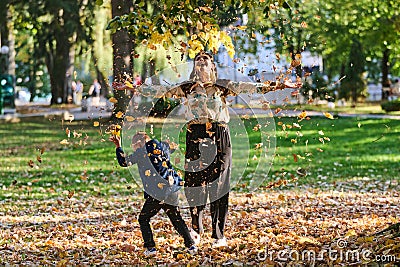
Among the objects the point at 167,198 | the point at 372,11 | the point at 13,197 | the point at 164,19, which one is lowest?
the point at 13,197

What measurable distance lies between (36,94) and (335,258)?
56.9 metres

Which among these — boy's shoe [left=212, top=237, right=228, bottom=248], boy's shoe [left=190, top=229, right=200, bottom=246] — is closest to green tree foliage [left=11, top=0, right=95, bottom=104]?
boy's shoe [left=190, top=229, right=200, bottom=246]

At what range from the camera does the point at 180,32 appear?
11.4m

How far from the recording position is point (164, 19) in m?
8.15

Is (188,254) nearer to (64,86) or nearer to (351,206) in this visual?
(351,206)

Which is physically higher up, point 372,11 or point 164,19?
point 372,11

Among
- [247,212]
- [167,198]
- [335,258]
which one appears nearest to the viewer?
[335,258]

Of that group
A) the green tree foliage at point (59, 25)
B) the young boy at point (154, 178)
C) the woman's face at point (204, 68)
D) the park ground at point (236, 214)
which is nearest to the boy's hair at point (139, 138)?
the young boy at point (154, 178)

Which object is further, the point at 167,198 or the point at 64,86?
the point at 64,86

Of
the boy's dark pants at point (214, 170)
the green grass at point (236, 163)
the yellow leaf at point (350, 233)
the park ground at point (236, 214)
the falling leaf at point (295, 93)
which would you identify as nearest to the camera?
the park ground at point (236, 214)

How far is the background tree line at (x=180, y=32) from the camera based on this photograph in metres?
8.22

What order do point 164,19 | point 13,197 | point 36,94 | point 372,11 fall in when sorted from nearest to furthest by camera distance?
1. point 164,19
2. point 13,197
3. point 372,11
4. point 36,94

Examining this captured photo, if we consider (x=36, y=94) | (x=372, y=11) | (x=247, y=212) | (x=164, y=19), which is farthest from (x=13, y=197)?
(x=36, y=94)

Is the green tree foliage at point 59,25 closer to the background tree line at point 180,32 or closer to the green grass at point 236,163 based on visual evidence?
the background tree line at point 180,32
